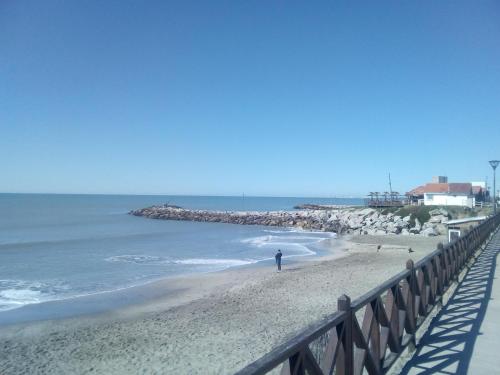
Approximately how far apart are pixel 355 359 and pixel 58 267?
22574 millimetres

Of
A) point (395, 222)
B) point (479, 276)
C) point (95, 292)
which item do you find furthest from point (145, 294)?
point (395, 222)

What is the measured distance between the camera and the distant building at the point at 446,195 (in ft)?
161

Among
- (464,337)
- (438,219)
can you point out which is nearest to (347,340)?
(464,337)

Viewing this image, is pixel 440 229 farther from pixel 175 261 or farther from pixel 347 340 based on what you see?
pixel 347 340

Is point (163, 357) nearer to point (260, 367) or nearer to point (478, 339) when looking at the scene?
point (478, 339)

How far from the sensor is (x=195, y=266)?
74.4 feet

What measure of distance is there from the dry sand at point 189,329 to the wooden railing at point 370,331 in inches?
158

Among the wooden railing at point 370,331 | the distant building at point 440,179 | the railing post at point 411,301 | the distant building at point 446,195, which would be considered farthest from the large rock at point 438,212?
the railing post at point 411,301

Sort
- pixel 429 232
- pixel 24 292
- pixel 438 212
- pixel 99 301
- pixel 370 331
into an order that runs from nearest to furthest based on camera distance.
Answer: pixel 370 331 < pixel 99 301 < pixel 24 292 < pixel 429 232 < pixel 438 212

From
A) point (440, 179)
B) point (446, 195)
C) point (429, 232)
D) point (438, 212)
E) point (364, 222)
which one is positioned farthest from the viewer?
point (440, 179)

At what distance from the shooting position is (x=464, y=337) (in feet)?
18.0

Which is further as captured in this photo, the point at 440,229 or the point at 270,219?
the point at 270,219

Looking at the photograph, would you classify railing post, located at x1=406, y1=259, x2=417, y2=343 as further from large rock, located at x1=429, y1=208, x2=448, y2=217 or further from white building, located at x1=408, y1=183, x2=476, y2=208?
white building, located at x1=408, y1=183, x2=476, y2=208

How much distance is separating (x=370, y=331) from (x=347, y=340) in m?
0.88
